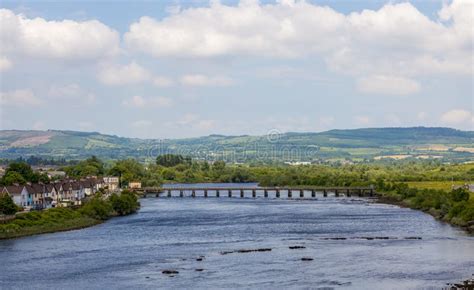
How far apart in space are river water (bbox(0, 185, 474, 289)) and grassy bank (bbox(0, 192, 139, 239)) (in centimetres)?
200

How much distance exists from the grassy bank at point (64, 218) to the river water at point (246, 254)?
1995mm

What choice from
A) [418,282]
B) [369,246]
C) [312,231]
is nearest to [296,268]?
[418,282]

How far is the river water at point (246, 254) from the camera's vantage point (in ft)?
159

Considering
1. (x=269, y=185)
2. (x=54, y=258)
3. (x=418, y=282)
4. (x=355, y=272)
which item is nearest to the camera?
(x=418, y=282)

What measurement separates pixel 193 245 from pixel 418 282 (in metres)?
24.3

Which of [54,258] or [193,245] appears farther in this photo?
[193,245]

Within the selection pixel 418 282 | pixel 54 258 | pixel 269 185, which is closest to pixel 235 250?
pixel 54 258

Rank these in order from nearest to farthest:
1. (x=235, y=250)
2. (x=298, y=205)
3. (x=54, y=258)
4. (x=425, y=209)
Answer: (x=54, y=258) → (x=235, y=250) → (x=425, y=209) → (x=298, y=205)

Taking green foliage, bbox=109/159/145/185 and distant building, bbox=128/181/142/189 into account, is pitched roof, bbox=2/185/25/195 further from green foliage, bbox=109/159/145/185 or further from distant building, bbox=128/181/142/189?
distant building, bbox=128/181/142/189

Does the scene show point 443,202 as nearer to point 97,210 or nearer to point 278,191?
point 97,210

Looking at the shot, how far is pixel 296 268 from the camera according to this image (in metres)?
52.8

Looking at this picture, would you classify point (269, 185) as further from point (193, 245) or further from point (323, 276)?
point (323, 276)

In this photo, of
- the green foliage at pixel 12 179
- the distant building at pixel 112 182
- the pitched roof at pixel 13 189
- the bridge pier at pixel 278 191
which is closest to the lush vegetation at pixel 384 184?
the bridge pier at pixel 278 191

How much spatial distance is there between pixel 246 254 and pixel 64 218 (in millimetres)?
28919
